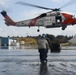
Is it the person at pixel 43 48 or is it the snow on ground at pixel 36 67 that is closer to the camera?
the snow on ground at pixel 36 67

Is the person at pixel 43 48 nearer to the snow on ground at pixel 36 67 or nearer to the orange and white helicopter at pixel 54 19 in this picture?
the snow on ground at pixel 36 67

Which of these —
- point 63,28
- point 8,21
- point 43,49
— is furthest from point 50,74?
point 8,21

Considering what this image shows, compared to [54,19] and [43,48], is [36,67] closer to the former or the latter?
[43,48]

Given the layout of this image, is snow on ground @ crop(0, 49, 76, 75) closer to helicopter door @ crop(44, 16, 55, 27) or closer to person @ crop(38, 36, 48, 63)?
person @ crop(38, 36, 48, 63)

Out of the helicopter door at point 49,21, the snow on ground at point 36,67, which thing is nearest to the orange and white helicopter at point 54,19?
the helicopter door at point 49,21

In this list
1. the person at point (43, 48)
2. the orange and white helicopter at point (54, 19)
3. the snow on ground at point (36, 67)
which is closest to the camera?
the snow on ground at point (36, 67)

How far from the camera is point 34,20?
52875 millimetres

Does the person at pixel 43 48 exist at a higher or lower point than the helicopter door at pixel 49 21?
lower

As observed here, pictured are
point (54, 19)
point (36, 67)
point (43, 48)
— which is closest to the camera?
point (36, 67)

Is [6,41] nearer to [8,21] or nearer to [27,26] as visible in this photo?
[8,21]

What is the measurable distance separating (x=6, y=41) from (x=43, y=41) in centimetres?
8710

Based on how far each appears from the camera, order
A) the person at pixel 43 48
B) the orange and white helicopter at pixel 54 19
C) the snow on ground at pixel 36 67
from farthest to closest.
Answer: the orange and white helicopter at pixel 54 19, the person at pixel 43 48, the snow on ground at pixel 36 67

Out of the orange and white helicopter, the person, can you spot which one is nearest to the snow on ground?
the person

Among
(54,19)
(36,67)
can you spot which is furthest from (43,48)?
(54,19)
